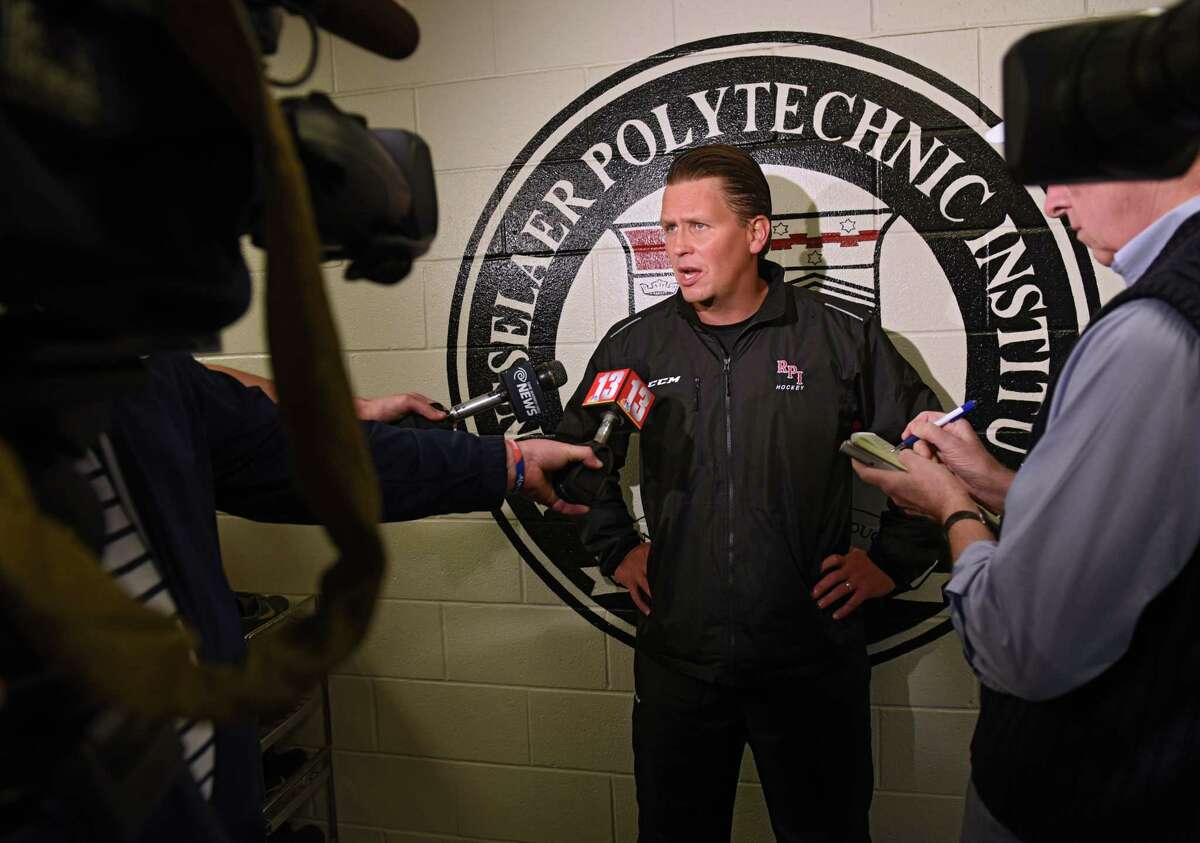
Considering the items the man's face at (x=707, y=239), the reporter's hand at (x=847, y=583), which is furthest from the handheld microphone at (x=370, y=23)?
the reporter's hand at (x=847, y=583)

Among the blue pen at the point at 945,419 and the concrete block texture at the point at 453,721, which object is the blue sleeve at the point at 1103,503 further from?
the concrete block texture at the point at 453,721

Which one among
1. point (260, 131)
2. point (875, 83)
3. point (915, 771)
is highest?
point (875, 83)

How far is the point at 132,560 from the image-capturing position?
751 mm

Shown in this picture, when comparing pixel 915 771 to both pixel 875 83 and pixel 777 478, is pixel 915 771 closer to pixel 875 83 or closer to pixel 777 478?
pixel 777 478

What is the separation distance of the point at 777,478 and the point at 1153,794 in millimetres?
925

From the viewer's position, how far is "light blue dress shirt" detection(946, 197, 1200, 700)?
88 cm

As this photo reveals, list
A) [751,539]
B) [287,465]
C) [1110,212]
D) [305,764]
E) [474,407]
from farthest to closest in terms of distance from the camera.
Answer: [305,764], [751,539], [474,407], [287,465], [1110,212]

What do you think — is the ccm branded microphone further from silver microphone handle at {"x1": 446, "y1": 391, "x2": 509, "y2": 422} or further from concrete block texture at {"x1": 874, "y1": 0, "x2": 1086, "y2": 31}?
concrete block texture at {"x1": 874, "y1": 0, "x2": 1086, "y2": 31}

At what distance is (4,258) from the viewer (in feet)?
1.37

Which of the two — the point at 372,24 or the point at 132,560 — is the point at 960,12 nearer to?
the point at 372,24

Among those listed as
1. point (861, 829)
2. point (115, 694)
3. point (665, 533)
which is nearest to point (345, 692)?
point (665, 533)

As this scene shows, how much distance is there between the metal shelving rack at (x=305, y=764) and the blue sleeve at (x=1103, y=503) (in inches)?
61.0

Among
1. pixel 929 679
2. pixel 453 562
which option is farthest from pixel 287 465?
pixel 929 679

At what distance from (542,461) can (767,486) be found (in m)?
0.56
